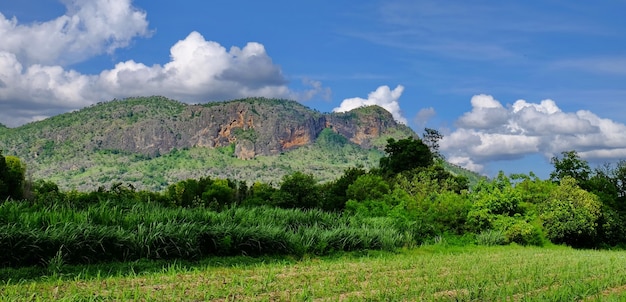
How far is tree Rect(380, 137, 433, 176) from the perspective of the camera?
180 ft

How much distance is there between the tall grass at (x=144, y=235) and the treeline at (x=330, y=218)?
29mm

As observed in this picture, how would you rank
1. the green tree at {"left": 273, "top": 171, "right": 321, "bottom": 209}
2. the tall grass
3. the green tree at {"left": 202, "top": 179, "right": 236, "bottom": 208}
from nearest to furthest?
the tall grass
the green tree at {"left": 273, "top": 171, "right": 321, "bottom": 209}
the green tree at {"left": 202, "top": 179, "right": 236, "bottom": 208}

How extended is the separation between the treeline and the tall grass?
0.03m

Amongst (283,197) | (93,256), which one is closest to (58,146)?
(283,197)

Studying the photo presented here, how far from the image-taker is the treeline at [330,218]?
1232cm

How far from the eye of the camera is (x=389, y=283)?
35.2ft

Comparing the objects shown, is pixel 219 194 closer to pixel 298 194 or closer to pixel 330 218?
pixel 298 194

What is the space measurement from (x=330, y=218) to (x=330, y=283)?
11.0 metres

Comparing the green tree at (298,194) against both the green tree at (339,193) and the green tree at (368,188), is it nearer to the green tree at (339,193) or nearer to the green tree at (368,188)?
the green tree at (339,193)

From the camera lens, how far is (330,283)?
10.4 metres

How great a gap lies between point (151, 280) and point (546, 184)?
34493mm

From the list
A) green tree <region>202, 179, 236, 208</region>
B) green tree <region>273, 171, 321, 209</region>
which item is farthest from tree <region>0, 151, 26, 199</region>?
green tree <region>273, 171, 321, 209</region>

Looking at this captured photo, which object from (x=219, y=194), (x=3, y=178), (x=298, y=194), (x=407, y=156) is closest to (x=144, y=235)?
(x=298, y=194)

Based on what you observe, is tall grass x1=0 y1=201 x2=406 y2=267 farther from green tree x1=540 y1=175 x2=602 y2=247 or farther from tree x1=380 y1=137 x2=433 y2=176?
tree x1=380 y1=137 x2=433 y2=176
